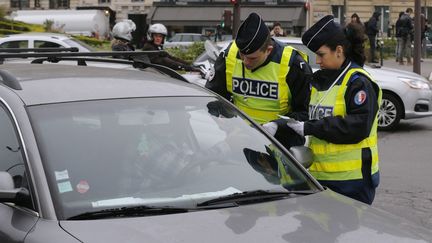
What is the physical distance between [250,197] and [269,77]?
62.7 inches

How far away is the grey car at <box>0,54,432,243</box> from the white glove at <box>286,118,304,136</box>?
1.29ft

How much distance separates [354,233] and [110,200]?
1022 mm

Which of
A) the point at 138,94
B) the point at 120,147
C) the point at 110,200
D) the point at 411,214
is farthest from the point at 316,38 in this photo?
the point at 411,214

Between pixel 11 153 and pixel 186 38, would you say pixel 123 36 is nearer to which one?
pixel 11 153

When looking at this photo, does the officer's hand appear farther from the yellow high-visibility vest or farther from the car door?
the car door

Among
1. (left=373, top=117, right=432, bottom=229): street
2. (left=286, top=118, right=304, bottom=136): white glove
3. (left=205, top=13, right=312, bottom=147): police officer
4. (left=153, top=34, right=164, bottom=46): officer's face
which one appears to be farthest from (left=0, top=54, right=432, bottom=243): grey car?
(left=153, top=34, right=164, bottom=46): officer's face

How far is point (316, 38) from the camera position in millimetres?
4215

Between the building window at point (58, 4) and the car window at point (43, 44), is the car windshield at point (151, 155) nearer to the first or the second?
the car window at point (43, 44)

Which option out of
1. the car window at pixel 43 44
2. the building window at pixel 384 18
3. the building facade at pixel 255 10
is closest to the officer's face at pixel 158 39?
the car window at pixel 43 44

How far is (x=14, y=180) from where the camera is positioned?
124 inches

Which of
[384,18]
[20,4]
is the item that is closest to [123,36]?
[384,18]

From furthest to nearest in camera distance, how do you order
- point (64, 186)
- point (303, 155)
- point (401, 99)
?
point (401, 99) < point (303, 155) < point (64, 186)

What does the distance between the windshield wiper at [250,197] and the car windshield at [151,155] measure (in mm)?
33

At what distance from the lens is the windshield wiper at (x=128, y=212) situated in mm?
2939
